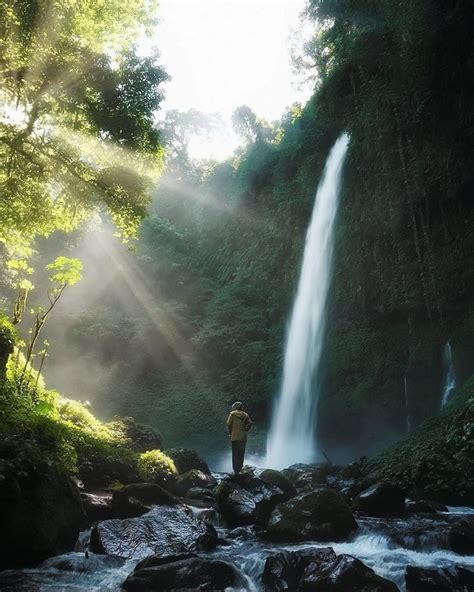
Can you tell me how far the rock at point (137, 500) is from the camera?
304 inches

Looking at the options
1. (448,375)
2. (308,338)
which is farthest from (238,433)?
(308,338)

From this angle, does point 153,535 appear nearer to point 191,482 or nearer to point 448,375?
point 191,482

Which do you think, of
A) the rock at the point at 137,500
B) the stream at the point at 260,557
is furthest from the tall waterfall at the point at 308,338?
the stream at the point at 260,557

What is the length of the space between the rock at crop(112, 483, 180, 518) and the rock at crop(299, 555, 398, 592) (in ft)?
11.3

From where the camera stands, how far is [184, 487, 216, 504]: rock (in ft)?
33.5

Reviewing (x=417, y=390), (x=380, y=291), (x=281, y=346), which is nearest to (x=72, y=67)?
(x=380, y=291)

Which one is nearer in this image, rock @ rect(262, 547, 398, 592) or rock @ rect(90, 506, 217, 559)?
rock @ rect(262, 547, 398, 592)

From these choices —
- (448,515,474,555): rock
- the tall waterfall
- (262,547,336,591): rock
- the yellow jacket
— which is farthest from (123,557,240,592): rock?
the tall waterfall

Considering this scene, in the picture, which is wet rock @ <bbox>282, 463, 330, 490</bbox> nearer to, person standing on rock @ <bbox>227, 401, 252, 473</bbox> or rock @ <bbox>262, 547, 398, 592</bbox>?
person standing on rock @ <bbox>227, 401, 252, 473</bbox>

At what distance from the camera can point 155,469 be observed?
35.7ft

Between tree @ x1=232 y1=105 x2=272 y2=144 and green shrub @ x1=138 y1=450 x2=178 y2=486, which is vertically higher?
tree @ x1=232 y1=105 x2=272 y2=144

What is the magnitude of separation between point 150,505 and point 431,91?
56.0ft

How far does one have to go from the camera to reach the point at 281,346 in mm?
26125

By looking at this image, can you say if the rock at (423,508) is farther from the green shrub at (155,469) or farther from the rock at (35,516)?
the rock at (35,516)
